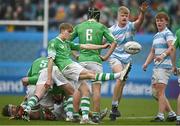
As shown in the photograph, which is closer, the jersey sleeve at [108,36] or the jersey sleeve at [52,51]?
the jersey sleeve at [52,51]

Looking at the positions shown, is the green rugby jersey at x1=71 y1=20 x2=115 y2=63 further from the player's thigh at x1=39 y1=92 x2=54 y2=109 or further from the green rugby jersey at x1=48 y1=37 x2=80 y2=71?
the player's thigh at x1=39 y1=92 x2=54 y2=109

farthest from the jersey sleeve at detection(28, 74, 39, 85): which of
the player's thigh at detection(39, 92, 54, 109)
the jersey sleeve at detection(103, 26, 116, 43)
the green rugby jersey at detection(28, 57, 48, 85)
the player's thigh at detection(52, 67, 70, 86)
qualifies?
the jersey sleeve at detection(103, 26, 116, 43)

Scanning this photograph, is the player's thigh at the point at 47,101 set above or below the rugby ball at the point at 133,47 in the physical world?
below

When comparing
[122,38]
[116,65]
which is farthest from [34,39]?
[116,65]

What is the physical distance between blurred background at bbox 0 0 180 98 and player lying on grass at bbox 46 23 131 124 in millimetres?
9070

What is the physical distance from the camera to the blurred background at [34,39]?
27938mm

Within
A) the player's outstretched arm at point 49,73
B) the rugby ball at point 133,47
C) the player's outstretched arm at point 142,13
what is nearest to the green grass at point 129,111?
the player's outstretched arm at point 49,73

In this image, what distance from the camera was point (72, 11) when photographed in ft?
110

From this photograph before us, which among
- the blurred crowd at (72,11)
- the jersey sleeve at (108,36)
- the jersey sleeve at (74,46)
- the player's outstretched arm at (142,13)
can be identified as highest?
the blurred crowd at (72,11)

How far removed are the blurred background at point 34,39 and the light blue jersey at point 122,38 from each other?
7154 mm

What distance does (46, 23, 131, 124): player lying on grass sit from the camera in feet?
55.5

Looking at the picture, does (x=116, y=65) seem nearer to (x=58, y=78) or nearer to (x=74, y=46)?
(x=74, y=46)

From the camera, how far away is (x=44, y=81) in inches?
691

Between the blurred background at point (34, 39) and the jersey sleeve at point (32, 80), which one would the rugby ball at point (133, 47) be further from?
the blurred background at point (34, 39)
